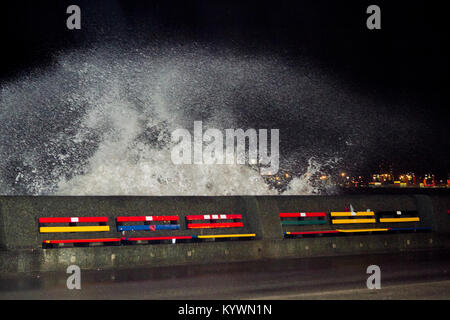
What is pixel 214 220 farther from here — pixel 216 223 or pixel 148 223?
pixel 148 223

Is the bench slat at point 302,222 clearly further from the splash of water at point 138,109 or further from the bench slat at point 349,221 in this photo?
the splash of water at point 138,109

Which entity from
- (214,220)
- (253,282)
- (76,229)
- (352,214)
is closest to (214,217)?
(214,220)

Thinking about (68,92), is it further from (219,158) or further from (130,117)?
(219,158)

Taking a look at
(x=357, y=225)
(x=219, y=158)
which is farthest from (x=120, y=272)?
(x=219, y=158)

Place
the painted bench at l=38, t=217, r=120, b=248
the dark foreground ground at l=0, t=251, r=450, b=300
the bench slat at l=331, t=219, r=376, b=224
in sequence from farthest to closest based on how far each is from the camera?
the bench slat at l=331, t=219, r=376, b=224 → the painted bench at l=38, t=217, r=120, b=248 → the dark foreground ground at l=0, t=251, r=450, b=300

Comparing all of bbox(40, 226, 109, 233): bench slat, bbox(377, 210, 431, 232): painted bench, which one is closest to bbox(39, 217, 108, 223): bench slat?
bbox(40, 226, 109, 233): bench slat

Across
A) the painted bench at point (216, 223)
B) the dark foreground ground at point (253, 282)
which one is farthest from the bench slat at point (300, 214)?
the dark foreground ground at point (253, 282)

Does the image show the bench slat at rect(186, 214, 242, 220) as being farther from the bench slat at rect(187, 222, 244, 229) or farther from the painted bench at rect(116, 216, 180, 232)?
the painted bench at rect(116, 216, 180, 232)
